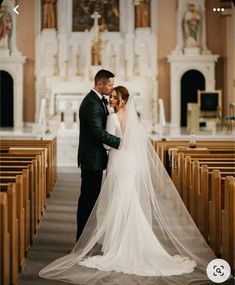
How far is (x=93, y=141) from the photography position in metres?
5.07

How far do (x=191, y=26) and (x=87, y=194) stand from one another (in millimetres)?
12864

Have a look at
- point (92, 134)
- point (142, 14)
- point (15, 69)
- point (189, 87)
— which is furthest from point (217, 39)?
point (92, 134)

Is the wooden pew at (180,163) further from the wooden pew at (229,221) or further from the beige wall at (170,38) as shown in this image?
the beige wall at (170,38)

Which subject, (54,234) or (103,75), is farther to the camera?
(54,234)

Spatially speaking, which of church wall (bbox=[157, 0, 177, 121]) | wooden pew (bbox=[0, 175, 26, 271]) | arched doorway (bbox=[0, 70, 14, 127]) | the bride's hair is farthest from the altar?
wooden pew (bbox=[0, 175, 26, 271])

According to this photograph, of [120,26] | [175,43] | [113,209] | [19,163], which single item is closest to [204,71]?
[175,43]

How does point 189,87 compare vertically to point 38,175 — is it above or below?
above

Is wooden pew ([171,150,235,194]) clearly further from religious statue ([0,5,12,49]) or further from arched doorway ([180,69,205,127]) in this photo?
religious statue ([0,5,12,49])

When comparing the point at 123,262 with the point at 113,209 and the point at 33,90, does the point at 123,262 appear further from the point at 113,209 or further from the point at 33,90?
the point at 33,90

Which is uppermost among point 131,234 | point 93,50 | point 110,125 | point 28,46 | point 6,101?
point 28,46

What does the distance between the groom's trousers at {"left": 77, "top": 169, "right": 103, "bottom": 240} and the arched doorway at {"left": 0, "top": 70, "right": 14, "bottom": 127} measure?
13.5m

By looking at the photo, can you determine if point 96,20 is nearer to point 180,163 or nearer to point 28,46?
point 28,46

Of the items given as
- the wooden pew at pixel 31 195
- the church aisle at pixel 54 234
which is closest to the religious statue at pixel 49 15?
the church aisle at pixel 54 234

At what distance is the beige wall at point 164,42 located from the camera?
57.4ft
